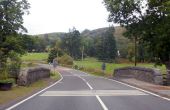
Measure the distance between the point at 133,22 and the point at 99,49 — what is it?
125 metres

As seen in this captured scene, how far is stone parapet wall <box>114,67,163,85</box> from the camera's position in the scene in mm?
35031

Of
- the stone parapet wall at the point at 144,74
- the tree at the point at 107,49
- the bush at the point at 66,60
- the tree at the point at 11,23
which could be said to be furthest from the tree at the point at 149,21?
the tree at the point at 107,49

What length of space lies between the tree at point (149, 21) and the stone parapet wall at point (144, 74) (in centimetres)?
365

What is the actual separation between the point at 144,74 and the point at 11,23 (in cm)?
2956

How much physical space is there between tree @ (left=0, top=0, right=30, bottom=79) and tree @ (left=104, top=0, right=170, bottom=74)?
1511 centimetres

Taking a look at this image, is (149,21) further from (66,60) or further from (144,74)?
(66,60)

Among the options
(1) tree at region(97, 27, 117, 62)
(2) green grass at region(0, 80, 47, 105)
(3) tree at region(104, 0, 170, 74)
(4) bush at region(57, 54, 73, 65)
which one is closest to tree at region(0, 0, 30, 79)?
(3) tree at region(104, 0, 170, 74)

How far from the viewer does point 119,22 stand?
5531 cm

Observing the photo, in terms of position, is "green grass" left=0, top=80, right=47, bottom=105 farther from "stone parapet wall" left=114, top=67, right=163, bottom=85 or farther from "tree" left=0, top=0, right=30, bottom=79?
"tree" left=0, top=0, right=30, bottom=79

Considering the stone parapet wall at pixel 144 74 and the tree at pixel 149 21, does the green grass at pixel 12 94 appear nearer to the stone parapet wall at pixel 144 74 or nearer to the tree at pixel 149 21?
the stone parapet wall at pixel 144 74

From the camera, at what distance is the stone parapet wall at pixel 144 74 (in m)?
35.0

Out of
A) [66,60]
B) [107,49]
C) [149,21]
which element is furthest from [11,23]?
[107,49]

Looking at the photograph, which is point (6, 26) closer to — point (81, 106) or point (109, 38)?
point (81, 106)

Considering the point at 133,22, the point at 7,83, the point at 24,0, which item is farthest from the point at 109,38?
the point at 7,83
